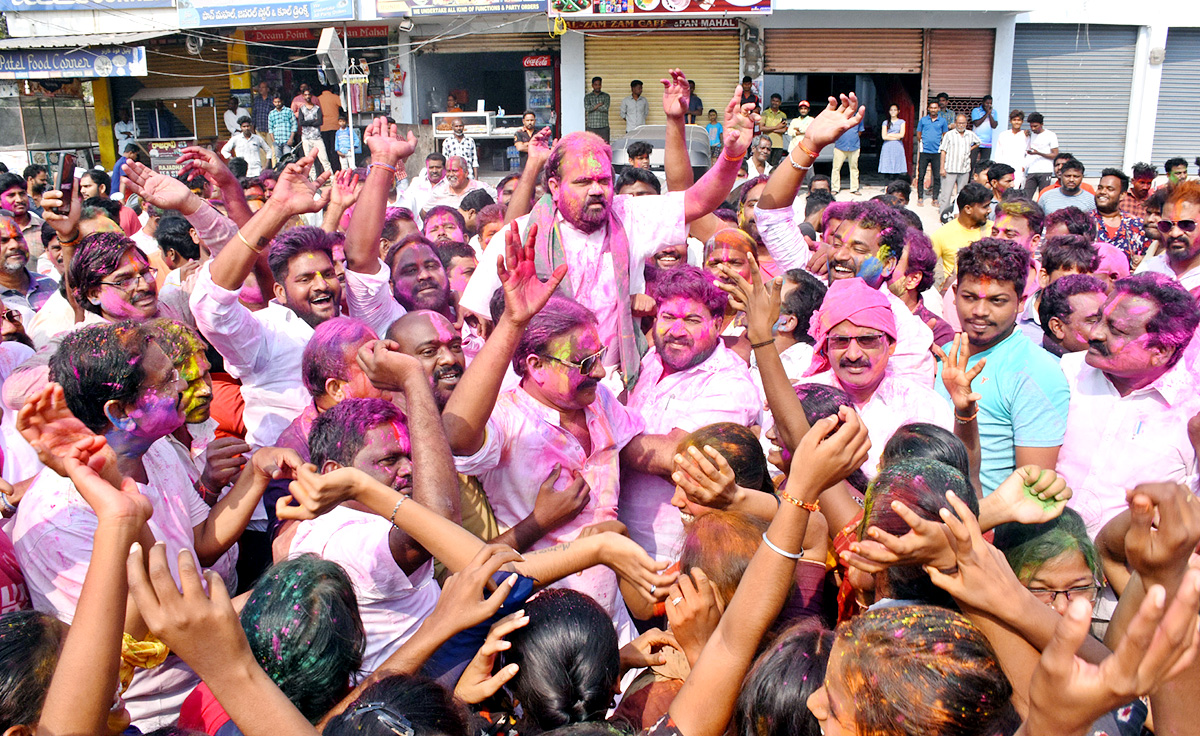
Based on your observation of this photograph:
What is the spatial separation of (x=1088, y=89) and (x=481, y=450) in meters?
19.2

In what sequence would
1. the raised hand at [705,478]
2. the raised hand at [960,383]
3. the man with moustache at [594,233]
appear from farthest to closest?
the man with moustache at [594,233]
the raised hand at [960,383]
the raised hand at [705,478]

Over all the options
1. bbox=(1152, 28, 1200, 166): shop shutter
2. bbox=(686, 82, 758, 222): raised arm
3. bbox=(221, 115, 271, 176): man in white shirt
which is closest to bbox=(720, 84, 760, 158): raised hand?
bbox=(686, 82, 758, 222): raised arm

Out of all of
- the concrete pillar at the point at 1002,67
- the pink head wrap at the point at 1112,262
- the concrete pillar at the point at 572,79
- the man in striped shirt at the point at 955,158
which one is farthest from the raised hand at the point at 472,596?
the concrete pillar at the point at 1002,67

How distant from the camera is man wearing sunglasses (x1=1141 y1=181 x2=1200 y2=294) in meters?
5.25

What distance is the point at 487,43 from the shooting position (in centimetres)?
1884

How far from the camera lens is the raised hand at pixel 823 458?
1.97 meters

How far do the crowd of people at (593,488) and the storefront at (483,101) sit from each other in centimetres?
1323

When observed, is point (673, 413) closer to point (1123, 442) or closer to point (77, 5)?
point (1123, 442)

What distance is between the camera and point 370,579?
2.49 m

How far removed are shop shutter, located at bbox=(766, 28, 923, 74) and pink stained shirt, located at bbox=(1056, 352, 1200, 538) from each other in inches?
615

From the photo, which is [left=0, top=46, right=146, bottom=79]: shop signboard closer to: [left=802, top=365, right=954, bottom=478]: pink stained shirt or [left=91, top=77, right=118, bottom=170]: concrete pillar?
[left=91, top=77, right=118, bottom=170]: concrete pillar

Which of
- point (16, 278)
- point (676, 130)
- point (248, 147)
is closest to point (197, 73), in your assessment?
point (248, 147)

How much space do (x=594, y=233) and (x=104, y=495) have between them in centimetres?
251

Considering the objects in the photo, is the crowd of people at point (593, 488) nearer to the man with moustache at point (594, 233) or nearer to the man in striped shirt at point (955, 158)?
A: the man with moustache at point (594, 233)
